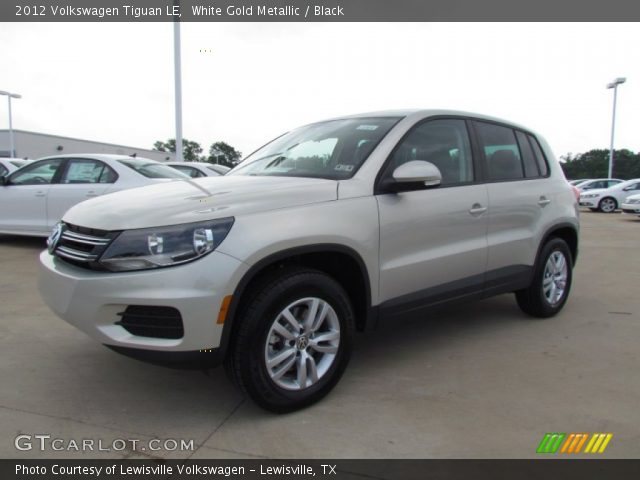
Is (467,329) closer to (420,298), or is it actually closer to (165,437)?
(420,298)

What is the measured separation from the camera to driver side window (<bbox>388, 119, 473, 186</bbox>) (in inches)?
136

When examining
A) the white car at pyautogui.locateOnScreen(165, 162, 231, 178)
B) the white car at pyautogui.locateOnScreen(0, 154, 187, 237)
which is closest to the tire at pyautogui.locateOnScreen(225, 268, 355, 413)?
the white car at pyautogui.locateOnScreen(0, 154, 187, 237)

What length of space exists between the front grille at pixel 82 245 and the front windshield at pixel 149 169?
187 inches

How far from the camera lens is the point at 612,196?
840 inches

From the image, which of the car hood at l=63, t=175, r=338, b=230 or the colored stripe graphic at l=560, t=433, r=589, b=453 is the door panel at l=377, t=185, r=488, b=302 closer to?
the car hood at l=63, t=175, r=338, b=230

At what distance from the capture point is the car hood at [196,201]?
8.49 ft

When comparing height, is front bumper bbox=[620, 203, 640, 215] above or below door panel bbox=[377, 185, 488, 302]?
below

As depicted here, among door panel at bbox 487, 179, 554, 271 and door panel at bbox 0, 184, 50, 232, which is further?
door panel at bbox 0, 184, 50, 232

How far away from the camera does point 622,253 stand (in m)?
8.88

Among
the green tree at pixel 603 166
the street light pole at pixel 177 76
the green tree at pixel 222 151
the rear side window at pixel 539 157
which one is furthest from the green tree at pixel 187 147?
the rear side window at pixel 539 157

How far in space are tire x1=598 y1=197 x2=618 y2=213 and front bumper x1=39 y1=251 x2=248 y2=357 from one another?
74.6 ft

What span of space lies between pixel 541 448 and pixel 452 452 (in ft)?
1.50

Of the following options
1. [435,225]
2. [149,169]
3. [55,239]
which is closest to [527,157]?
[435,225]

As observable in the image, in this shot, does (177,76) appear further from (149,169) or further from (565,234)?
(565,234)
